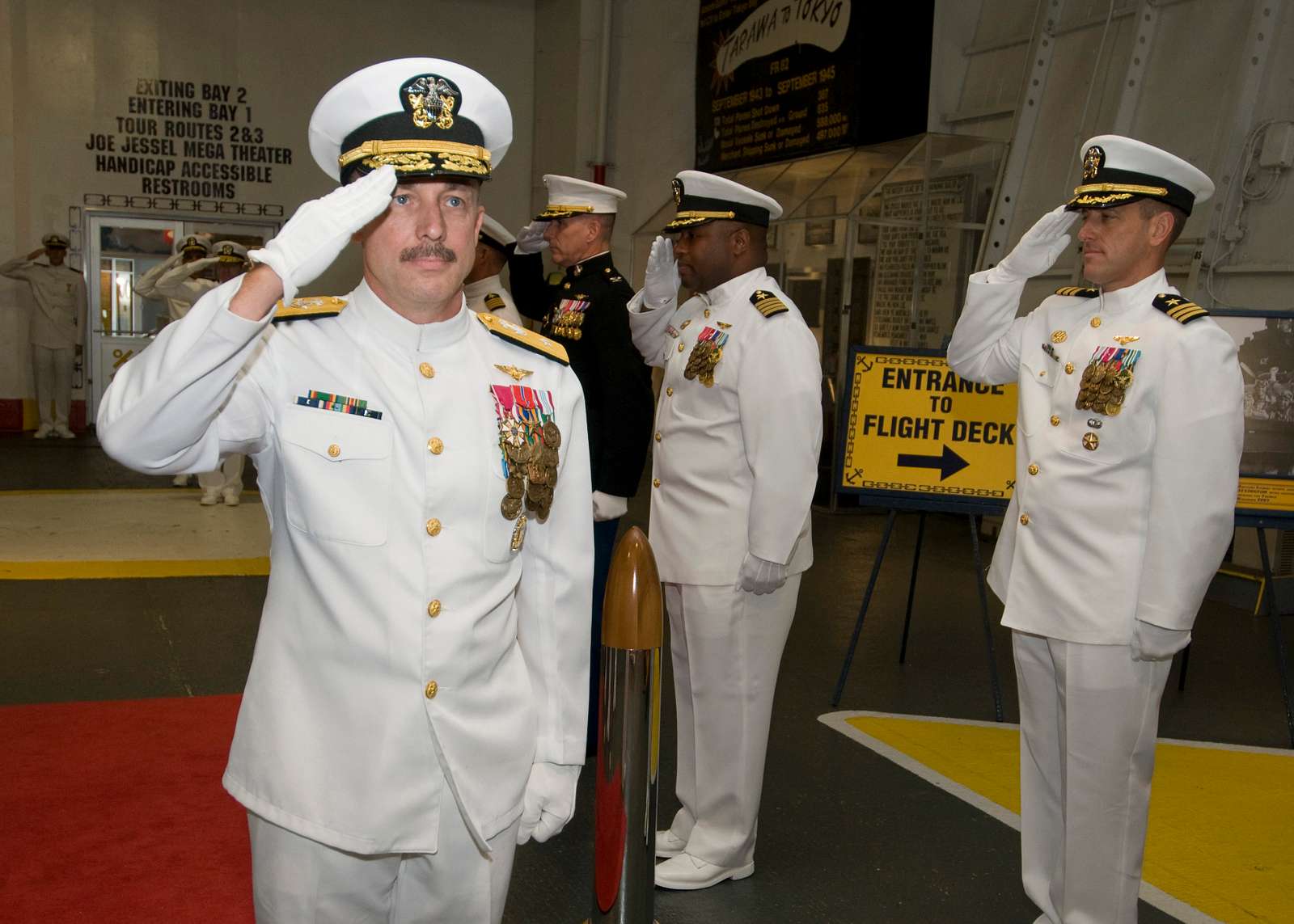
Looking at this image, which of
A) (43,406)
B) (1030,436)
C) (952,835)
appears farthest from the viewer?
(43,406)

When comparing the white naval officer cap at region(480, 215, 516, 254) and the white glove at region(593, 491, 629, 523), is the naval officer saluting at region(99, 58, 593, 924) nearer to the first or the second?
the white glove at region(593, 491, 629, 523)

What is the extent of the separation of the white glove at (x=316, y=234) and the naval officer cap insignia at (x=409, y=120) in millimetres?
133

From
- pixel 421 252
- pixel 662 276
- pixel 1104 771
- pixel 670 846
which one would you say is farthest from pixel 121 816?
pixel 1104 771

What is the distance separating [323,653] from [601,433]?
82.0 inches

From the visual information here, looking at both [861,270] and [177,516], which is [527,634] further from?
[861,270]

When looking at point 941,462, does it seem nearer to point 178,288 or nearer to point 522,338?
point 522,338

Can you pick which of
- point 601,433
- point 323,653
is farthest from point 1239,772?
point 323,653

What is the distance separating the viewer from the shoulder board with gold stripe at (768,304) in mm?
3016

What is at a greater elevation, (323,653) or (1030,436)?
(1030,436)

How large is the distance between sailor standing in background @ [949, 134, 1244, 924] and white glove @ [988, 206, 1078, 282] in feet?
0.41

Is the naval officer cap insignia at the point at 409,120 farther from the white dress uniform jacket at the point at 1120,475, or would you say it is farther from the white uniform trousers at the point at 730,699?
the white uniform trousers at the point at 730,699

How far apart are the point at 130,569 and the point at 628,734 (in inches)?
204

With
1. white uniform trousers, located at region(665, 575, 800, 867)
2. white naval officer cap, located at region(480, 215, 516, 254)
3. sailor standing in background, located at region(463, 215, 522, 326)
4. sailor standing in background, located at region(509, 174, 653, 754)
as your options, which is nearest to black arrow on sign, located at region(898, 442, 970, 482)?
sailor standing in background, located at region(509, 174, 653, 754)

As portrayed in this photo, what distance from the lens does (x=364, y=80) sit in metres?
1.61
